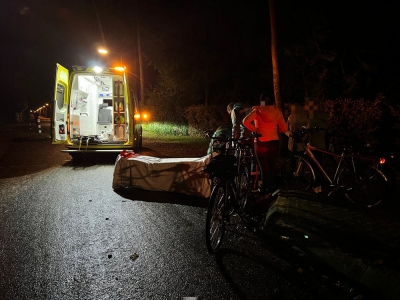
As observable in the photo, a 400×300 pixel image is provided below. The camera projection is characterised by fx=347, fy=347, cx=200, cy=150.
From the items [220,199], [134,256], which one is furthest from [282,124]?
[134,256]

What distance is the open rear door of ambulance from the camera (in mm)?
9703

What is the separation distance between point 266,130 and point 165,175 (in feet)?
6.65

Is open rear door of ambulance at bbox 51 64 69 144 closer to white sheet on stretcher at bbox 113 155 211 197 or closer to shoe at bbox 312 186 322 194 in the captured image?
white sheet on stretcher at bbox 113 155 211 197

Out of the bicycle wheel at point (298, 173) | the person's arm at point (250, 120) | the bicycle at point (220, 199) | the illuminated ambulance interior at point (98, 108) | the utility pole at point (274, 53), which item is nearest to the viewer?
the bicycle at point (220, 199)

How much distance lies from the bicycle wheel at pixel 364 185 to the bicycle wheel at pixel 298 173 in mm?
636

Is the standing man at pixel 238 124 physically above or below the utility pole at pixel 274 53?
below

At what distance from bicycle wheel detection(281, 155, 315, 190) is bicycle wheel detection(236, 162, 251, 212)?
1438 millimetres

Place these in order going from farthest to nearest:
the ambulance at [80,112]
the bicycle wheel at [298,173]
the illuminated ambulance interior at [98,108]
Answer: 1. the illuminated ambulance interior at [98,108]
2. the ambulance at [80,112]
3. the bicycle wheel at [298,173]

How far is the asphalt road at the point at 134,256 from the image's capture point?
3.21m

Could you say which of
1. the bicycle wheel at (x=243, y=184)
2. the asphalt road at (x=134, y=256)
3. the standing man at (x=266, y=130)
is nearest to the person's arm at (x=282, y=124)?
the standing man at (x=266, y=130)

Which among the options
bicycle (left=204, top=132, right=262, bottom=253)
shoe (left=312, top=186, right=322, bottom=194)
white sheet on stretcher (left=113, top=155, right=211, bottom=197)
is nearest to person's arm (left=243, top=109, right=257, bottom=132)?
white sheet on stretcher (left=113, top=155, right=211, bottom=197)

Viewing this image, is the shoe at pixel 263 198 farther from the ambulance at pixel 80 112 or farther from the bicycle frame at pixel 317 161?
the ambulance at pixel 80 112

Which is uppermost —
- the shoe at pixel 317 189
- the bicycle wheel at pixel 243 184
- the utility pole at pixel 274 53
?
the utility pole at pixel 274 53

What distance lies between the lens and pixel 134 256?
3902mm
